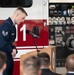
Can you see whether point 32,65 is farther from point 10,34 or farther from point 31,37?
point 31,37

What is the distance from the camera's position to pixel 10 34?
5.88 metres

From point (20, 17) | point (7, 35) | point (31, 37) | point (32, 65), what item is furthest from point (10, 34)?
point (32, 65)

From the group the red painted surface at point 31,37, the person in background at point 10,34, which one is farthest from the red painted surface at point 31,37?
the person in background at point 10,34

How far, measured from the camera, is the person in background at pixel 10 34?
19.0 ft

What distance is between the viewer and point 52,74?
459cm

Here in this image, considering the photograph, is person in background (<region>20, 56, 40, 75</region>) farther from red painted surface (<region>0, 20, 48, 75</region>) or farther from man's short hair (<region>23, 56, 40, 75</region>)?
red painted surface (<region>0, 20, 48, 75</region>)

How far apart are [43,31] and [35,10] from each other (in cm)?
37

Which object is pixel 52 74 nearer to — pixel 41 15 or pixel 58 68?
pixel 41 15

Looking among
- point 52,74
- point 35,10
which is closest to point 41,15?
→ point 35,10

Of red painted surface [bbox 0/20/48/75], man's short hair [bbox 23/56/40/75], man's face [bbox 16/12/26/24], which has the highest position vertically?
man's face [bbox 16/12/26/24]

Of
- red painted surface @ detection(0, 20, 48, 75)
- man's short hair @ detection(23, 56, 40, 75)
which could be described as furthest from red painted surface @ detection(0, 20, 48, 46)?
man's short hair @ detection(23, 56, 40, 75)

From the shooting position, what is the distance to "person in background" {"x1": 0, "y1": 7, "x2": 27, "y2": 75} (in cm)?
580

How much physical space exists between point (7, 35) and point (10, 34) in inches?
3.3

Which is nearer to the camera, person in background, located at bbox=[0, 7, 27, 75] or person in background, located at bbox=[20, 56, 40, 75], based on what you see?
person in background, located at bbox=[20, 56, 40, 75]
